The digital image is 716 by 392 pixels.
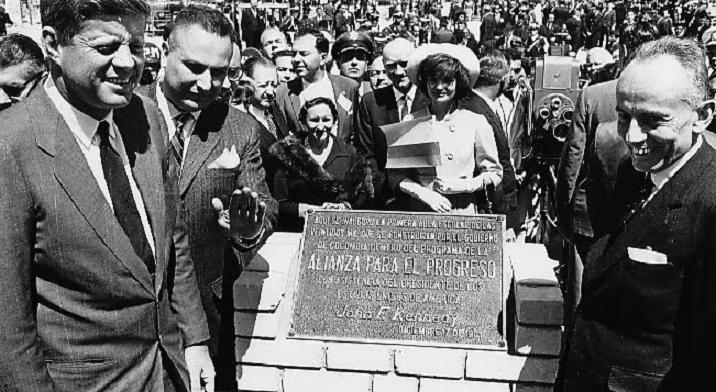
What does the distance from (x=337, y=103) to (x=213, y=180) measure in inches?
117

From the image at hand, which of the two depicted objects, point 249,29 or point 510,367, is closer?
point 510,367

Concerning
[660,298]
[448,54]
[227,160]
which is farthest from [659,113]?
[448,54]

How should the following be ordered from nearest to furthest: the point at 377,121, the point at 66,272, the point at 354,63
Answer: the point at 66,272 < the point at 377,121 < the point at 354,63

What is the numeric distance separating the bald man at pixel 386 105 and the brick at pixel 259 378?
54.9 inches

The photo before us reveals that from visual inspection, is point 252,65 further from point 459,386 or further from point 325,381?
point 459,386

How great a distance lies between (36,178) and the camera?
2066 millimetres

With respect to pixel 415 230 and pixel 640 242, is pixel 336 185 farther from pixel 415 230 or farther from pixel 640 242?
pixel 640 242

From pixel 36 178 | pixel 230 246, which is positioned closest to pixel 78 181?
pixel 36 178

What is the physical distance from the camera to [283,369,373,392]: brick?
12.8ft

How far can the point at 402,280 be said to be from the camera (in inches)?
155

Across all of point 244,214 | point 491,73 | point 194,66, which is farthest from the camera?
point 491,73

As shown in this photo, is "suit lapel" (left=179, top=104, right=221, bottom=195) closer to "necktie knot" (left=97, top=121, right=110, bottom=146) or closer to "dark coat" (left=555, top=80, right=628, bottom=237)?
"necktie knot" (left=97, top=121, right=110, bottom=146)

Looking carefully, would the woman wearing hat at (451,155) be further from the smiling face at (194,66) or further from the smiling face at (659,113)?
the smiling face at (659,113)

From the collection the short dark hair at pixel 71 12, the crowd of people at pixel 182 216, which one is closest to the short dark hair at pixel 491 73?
the crowd of people at pixel 182 216
